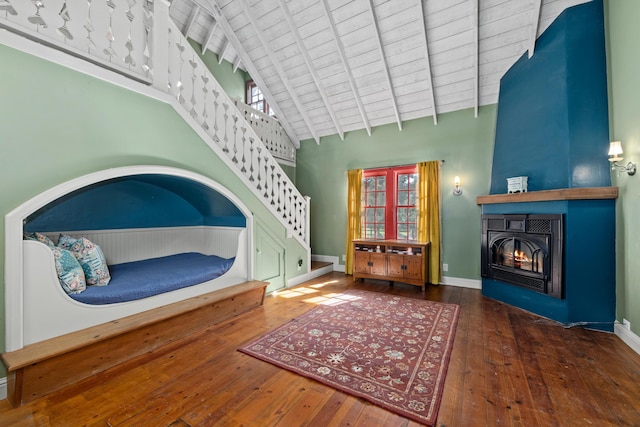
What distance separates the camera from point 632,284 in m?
2.75

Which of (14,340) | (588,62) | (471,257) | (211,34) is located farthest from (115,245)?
(588,62)

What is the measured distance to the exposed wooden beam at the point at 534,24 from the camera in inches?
134

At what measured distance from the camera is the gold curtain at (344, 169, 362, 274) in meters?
5.79

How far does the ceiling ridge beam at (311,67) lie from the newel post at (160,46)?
6.58 ft

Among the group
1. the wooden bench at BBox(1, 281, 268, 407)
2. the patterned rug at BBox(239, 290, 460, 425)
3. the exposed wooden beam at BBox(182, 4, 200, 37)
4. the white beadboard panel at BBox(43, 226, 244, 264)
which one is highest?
the exposed wooden beam at BBox(182, 4, 200, 37)

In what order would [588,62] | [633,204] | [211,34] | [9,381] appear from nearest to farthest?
[9,381] → [633,204] → [588,62] → [211,34]

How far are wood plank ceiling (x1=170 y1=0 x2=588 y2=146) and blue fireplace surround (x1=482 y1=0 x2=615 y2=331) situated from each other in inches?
17.2

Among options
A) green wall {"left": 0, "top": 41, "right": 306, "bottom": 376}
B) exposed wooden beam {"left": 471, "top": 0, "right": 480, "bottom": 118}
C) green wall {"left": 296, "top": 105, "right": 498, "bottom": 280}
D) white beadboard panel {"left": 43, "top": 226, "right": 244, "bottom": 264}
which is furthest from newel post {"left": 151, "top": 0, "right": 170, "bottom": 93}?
exposed wooden beam {"left": 471, "top": 0, "right": 480, "bottom": 118}

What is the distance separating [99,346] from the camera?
2182 millimetres

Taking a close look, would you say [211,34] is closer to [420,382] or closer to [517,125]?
[517,125]

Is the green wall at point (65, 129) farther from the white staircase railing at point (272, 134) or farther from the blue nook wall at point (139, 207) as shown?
the white staircase railing at point (272, 134)

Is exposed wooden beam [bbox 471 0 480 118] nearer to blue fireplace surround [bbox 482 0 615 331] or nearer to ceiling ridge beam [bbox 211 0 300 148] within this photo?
blue fireplace surround [bbox 482 0 615 331]

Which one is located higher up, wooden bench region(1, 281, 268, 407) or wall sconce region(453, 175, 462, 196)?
wall sconce region(453, 175, 462, 196)

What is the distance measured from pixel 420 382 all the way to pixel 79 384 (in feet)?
8.84
